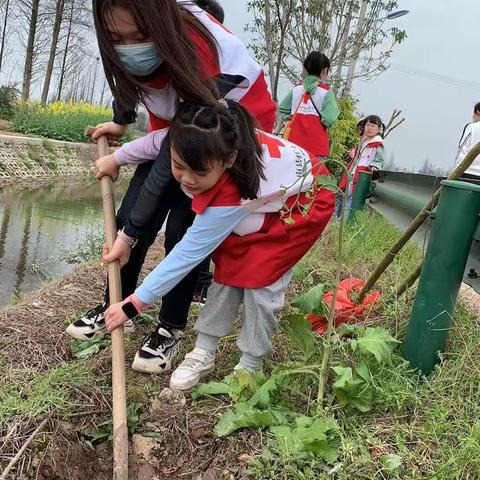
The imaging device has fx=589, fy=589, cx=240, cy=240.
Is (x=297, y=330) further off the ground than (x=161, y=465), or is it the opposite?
(x=297, y=330)

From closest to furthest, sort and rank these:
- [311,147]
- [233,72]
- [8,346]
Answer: [233,72] → [8,346] → [311,147]

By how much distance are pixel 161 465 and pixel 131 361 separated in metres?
0.59

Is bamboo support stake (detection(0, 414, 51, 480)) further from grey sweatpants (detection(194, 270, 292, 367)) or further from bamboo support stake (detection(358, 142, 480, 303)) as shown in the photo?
bamboo support stake (detection(358, 142, 480, 303))

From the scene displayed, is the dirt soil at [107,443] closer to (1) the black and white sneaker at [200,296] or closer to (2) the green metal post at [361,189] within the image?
(1) the black and white sneaker at [200,296]

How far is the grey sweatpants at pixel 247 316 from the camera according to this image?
2102mm

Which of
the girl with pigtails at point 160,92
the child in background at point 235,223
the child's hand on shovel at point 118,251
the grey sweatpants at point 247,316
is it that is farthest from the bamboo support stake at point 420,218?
the child's hand on shovel at point 118,251

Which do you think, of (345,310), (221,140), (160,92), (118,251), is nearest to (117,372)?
(118,251)

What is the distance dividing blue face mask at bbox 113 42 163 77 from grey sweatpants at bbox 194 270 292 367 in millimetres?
800

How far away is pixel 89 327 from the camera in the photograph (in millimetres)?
2410

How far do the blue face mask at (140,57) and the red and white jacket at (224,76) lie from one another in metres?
0.08

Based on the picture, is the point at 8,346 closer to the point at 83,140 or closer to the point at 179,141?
the point at 179,141

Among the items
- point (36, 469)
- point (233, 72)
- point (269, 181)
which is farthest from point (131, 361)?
point (233, 72)

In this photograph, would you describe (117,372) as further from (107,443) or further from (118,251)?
(118,251)

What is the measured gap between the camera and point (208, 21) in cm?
202
